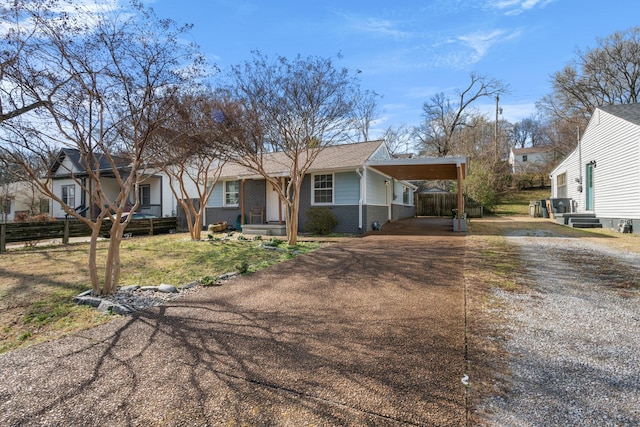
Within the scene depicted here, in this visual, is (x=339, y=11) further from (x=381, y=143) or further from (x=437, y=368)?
(x=437, y=368)

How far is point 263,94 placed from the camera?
959 centimetres

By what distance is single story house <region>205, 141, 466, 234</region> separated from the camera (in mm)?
13258

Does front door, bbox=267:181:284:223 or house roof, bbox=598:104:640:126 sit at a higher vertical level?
house roof, bbox=598:104:640:126

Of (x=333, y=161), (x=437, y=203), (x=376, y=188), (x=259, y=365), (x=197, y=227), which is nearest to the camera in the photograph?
(x=259, y=365)

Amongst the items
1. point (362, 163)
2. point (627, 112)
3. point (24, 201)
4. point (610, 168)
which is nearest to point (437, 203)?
point (610, 168)

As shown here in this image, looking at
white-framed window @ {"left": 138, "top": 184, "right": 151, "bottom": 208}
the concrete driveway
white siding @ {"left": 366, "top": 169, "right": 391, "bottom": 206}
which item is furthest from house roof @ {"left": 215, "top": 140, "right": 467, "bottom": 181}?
the concrete driveway

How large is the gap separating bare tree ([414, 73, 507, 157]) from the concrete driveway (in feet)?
104

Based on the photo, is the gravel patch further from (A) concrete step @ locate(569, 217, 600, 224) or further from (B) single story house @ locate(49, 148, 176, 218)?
(B) single story house @ locate(49, 148, 176, 218)

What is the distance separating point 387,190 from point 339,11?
9.27 metres

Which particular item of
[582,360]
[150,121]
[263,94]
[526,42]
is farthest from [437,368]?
[526,42]

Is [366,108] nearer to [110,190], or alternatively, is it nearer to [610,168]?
[610,168]

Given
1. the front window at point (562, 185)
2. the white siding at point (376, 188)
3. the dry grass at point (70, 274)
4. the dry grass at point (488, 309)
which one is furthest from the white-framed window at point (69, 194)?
the front window at point (562, 185)

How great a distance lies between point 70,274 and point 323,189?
932cm

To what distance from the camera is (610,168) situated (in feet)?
42.3
